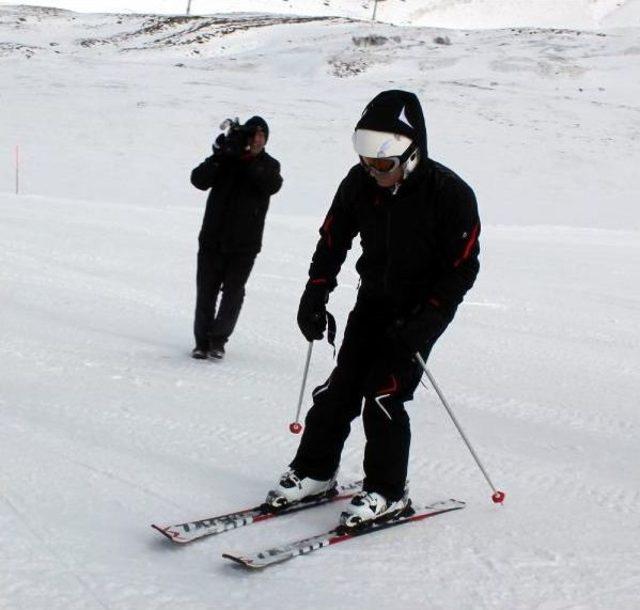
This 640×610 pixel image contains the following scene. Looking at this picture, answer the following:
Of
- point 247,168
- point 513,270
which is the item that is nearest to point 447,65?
point 513,270

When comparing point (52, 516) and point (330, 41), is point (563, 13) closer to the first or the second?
point (330, 41)

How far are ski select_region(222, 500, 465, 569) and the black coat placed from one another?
2.78 feet

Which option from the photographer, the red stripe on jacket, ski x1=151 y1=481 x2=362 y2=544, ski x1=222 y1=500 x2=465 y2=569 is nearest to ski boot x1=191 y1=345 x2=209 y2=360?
the photographer

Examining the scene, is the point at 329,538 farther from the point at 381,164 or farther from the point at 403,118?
the point at 403,118

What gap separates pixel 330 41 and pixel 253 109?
1979 cm

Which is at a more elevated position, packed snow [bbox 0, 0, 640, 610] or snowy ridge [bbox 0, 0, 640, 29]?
snowy ridge [bbox 0, 0, 640, 29]

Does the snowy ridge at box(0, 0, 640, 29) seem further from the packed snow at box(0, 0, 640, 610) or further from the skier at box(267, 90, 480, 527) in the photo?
the skier at box(267, 90, 480, 527)

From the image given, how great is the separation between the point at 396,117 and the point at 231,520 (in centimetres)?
164

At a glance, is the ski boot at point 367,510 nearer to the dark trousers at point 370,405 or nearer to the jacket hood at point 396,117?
the dark trousers at point 370,405

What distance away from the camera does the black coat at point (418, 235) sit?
379 centimetres

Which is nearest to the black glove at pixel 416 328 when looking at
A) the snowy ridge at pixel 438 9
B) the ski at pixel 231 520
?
the ski at pixel 231 520

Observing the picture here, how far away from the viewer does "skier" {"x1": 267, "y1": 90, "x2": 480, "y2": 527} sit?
149 inches

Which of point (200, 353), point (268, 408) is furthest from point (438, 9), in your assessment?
point (268, 408)

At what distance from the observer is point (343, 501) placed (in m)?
Result: 4.24
